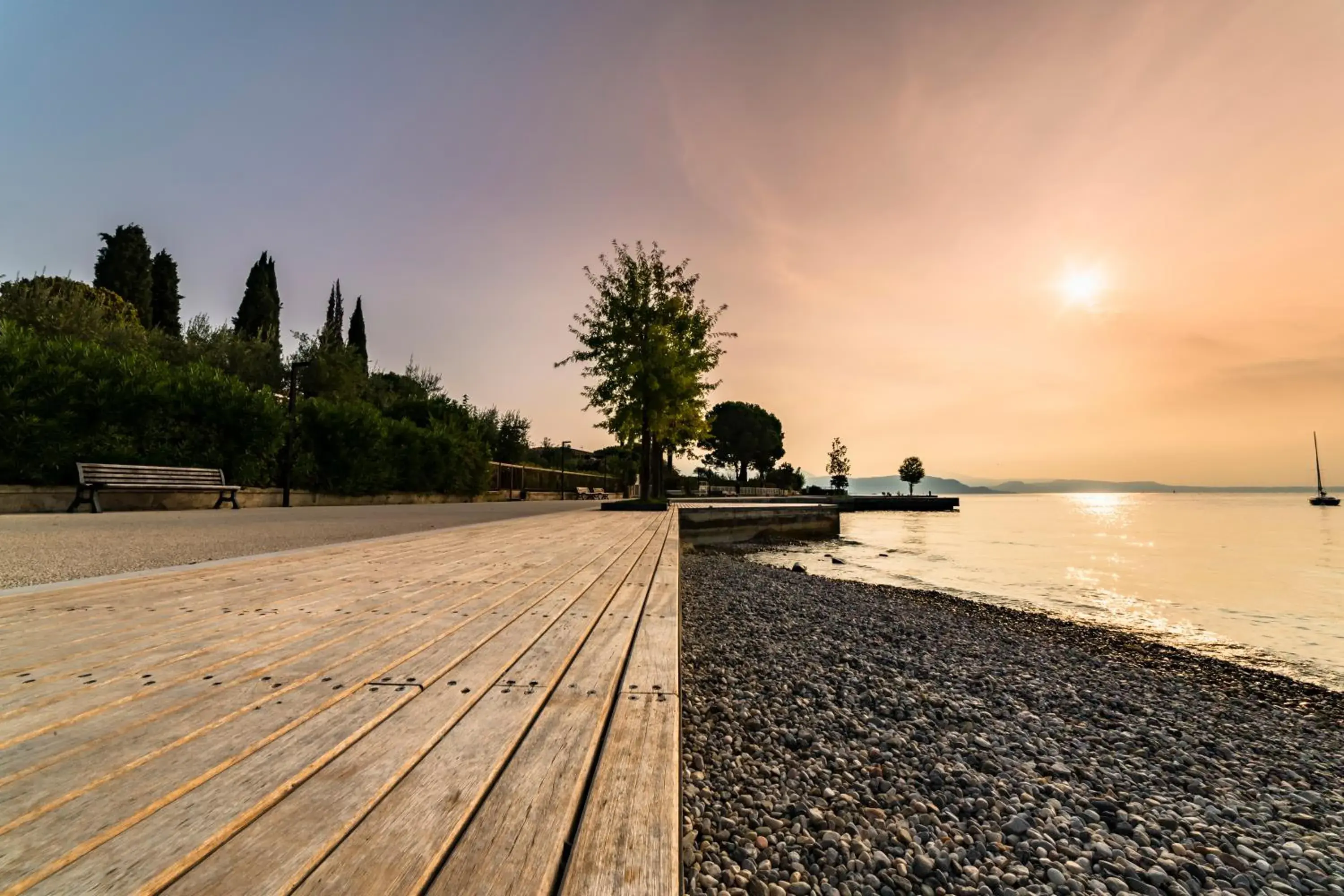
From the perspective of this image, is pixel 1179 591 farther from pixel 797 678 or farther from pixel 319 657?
pixel 319 657

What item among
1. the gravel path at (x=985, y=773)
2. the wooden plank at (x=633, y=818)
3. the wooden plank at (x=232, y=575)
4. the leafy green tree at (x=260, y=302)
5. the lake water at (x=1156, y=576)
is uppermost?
the leafy green tree at (x=260, y=302)

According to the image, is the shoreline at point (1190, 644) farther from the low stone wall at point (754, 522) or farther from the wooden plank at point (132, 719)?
the wooden plank at point (132, 719)

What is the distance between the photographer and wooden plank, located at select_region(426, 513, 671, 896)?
33.3 inches

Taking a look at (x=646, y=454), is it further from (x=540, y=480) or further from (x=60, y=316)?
(x=60, y=316)

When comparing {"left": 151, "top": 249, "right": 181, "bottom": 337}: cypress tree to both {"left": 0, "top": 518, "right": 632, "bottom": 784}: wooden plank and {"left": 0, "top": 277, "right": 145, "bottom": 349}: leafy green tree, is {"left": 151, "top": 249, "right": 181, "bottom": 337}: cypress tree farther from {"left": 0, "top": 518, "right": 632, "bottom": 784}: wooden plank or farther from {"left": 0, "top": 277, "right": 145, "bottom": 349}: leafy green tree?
{"left": 0, "top": 518, "right": 632, "bottom": 784}: wooden plank

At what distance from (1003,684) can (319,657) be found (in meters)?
3.72

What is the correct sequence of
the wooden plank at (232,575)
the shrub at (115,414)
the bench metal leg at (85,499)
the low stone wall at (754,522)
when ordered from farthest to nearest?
1. the low stone wall at (754,522)
2. the bench metal leg at (85,499)
3. the shrub at (115,414)
4. the wooden plank at (232,575)

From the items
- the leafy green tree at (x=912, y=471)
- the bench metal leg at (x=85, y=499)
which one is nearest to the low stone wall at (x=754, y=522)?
the bench metal leg at (x=85, y=499)

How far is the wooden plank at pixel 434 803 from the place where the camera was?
825 mm

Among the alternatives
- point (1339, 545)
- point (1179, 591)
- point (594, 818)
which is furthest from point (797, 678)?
point (1339, 545)

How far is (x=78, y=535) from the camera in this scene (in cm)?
575

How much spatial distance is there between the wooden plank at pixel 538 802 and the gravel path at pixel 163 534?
3.46 m

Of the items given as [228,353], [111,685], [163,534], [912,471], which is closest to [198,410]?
[163,534]

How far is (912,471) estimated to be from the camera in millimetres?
76188
